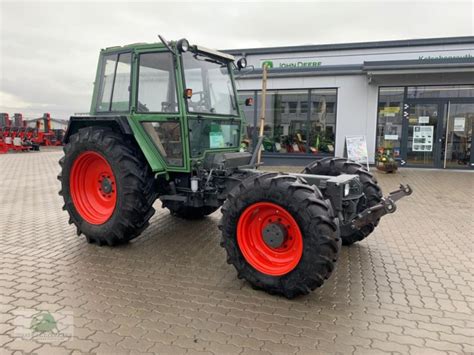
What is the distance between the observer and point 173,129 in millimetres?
4656

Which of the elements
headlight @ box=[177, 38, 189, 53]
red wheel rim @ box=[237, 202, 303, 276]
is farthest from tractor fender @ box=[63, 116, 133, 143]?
red wheel rim @ box=[237, 202, 303, 276]

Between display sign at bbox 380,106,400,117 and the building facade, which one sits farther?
display sign at bbox 380,106,400,117

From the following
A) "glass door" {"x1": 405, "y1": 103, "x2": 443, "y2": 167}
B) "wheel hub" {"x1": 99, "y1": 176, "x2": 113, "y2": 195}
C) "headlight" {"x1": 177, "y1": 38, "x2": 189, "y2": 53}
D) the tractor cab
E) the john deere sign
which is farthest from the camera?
the john deere sign

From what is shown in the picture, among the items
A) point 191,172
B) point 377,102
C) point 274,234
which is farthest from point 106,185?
point 377,102

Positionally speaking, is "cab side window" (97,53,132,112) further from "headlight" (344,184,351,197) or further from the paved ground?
"headlight" (344,184,351,197)

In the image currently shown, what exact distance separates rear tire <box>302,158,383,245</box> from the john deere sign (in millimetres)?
10229

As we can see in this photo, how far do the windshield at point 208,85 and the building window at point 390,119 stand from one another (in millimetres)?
9352

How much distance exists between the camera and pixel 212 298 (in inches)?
143

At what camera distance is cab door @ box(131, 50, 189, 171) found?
15.2 ft

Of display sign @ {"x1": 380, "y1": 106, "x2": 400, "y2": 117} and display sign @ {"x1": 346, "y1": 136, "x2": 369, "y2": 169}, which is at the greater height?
display sign @ {"x1": 380, "y1": 106, "x2": 400, "y2": 117}

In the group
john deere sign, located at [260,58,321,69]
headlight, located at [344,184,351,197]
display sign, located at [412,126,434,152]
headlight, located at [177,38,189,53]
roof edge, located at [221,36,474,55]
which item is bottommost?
headlight, located at [344,184,351,197]

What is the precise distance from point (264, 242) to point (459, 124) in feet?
38.4

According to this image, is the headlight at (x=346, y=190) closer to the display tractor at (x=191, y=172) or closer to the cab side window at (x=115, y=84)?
the display tractor at (x=191, y=172)

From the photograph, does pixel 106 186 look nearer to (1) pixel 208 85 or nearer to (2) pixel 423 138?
→ (1) pixel 208 85
